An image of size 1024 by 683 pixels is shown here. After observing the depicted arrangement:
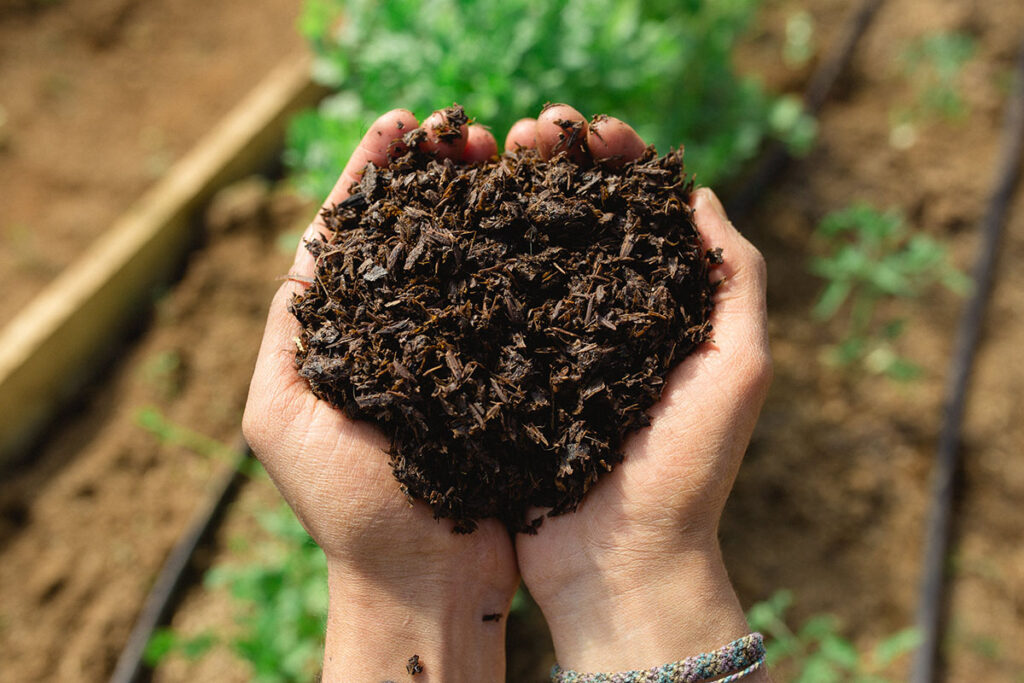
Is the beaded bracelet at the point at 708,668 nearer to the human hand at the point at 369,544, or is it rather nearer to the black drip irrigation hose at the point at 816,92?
the human hand at the point at 369,544

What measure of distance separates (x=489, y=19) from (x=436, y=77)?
339mm

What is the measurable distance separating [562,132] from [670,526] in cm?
120

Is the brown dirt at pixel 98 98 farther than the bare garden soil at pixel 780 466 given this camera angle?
Yes

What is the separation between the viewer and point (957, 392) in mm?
3836

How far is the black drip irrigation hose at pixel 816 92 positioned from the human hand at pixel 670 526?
94.0 inches

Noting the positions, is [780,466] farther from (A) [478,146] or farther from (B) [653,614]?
(A) [478,146]

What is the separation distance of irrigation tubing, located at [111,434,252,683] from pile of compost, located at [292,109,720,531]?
1816 millimetres

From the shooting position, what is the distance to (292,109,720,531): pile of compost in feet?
6.45

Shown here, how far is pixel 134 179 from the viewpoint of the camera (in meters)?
4.81

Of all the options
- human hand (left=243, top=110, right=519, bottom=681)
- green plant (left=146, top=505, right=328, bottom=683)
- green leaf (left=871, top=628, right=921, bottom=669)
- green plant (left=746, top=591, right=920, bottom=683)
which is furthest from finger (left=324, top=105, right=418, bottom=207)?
green leaf (left=871, top=628, right=921, bottom=669)

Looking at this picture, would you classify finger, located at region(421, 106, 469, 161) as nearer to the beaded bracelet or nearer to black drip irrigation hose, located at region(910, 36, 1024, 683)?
the beaded bracelet

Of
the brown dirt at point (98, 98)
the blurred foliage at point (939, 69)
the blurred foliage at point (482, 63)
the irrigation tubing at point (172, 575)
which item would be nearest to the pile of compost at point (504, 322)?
the blurred foliage at point (482, 63)

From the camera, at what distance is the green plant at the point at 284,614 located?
272cm

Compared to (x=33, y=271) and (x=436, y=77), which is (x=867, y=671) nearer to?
(x=436, y=77)
